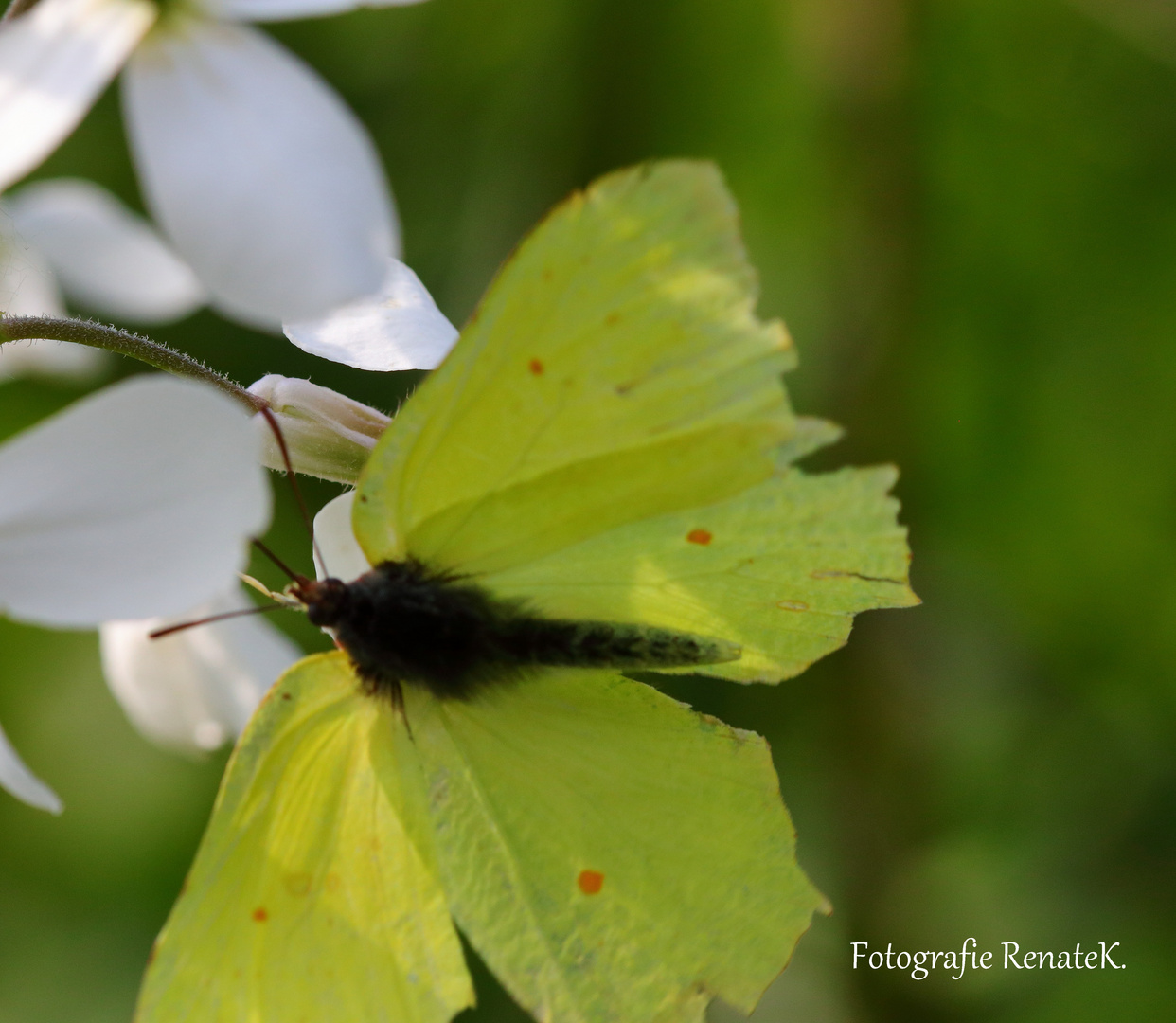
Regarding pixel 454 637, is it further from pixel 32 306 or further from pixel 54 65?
pixel 32 306

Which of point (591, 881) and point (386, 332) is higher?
point (386, 332)

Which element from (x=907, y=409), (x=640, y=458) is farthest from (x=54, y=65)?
(x=907, y=409)

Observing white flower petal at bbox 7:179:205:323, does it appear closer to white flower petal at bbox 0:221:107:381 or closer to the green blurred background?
white flower petal at bbox 0:221:107:381

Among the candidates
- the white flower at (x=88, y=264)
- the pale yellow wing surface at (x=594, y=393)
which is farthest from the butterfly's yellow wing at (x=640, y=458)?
the white flower at (x=88, y=264)

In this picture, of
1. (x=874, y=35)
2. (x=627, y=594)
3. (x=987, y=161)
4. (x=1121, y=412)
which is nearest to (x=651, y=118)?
(x=874, y=35)


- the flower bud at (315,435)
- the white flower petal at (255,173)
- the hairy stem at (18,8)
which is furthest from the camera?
the flower bud at (315,435)

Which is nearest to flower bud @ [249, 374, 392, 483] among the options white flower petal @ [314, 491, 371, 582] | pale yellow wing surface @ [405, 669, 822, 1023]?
white flower petal @ [314, 491, 371, 582]

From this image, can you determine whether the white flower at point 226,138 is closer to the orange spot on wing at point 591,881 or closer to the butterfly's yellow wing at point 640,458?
the butterfly's yellow wing at point 640,458
